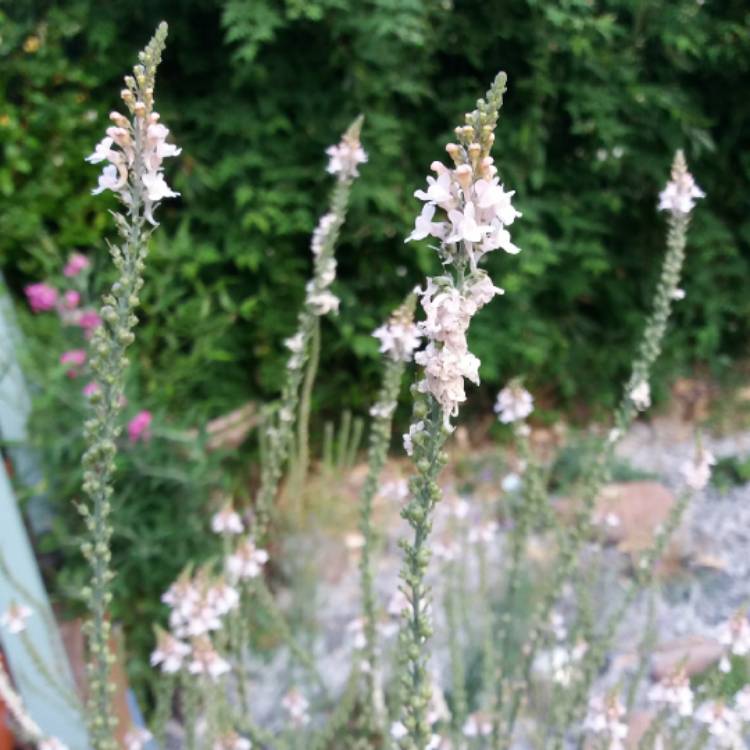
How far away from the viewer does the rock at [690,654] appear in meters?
2.70

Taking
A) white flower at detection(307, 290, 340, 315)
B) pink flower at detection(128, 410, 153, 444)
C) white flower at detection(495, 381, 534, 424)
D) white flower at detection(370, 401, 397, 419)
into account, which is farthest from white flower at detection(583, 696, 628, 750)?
pink flower at detection(128, 410, 153, 444)

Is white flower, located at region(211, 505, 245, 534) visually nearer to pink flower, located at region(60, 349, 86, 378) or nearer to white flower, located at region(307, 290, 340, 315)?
white flower, located at region(307, 290, 340, 315)

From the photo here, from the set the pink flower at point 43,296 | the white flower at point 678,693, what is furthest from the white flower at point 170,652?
the pink flower at point 43,296

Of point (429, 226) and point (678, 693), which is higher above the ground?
point (429, 226)

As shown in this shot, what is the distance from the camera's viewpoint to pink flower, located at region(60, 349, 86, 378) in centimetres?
248

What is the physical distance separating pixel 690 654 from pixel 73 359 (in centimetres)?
217

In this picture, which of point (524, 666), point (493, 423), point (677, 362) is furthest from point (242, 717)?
point (677, 362)

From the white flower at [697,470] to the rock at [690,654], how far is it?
3.16 feet

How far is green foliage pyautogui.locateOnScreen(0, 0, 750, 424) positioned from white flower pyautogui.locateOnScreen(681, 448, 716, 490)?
1706 millimetres

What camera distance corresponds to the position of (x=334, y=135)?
3410 mm

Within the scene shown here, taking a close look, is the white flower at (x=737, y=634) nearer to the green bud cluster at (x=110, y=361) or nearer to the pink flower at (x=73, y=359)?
the green bud cluster at (x=110, y=361)

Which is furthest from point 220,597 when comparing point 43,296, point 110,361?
point 43,296

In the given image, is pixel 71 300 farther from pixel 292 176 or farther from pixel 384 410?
pixel 384 410

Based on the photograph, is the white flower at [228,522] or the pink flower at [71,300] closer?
the white flower at [228,522]
